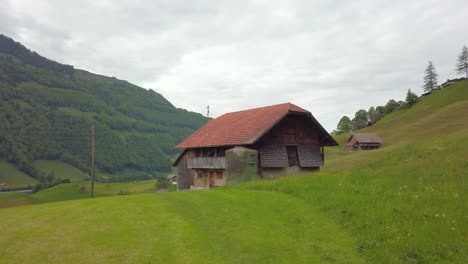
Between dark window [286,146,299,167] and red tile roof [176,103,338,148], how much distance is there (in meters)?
3.36

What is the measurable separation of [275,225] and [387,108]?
436 feet

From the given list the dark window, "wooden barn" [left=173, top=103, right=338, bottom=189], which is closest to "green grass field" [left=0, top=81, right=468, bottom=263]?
"wooden barn" [left=173, top=103, right=338, bottom=189]

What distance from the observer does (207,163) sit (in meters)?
36.7

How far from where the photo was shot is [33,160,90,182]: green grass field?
17150 cm

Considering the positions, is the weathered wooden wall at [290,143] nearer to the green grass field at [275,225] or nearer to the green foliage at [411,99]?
the green grass field at [275,225]

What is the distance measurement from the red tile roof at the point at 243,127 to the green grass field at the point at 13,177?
5612 inches

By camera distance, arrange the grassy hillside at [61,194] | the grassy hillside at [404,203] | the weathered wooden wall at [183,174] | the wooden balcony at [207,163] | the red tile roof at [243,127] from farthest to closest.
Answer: the grassy hillside at [61,194] < the weathered wooden wall at [183,174] < the wooden balcony at [207,163] < the red tile roof at [243,127] < the grassy hillside at [404,203]

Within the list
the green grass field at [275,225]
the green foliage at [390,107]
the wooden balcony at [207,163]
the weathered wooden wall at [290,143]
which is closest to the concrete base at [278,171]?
the weathered wooden wall at [290,143]

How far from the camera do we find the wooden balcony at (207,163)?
1342 inches

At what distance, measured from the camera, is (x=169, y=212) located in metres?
14.9

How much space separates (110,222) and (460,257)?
1137 cm

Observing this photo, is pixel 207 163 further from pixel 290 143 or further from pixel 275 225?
pixel 275 225

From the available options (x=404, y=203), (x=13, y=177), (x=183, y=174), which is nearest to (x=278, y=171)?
(x=183, y=174)

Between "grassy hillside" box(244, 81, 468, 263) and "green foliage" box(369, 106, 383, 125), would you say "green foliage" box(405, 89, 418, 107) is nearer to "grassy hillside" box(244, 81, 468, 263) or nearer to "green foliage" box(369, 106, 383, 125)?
"green foliage" box(369, 106, 383, 125)
